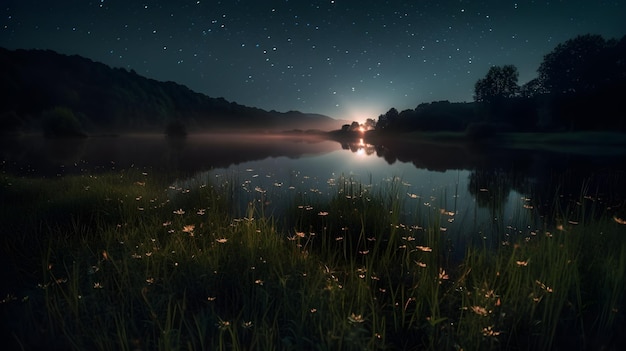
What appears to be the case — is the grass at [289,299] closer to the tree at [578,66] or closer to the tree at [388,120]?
the tree at [578,66]

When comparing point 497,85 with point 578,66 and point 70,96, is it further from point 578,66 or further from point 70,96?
point 70,96

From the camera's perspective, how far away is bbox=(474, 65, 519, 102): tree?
238ft

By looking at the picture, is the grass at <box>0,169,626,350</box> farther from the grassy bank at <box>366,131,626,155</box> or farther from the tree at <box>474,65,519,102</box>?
the tree at <box>474,65,519,102</box>

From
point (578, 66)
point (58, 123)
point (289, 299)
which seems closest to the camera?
point (289, 299)

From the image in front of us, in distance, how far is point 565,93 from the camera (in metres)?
58.9

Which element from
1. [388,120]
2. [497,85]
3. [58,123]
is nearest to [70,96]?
[58,123]

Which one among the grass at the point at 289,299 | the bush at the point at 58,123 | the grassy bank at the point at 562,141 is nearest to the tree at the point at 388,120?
the grassy bank at the point at 562,141

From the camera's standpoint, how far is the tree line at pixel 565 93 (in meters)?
53.9

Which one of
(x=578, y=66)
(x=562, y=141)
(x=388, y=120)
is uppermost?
(x=578, y=66)

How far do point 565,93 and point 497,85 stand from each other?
16.2 m

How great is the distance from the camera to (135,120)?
490 ft

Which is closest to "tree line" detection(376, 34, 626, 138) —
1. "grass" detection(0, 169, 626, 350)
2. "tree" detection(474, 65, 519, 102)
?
"tree" detection(474, 65, 519, 102)

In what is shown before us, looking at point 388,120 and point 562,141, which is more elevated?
Result: point 388,120

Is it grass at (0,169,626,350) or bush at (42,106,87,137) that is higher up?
bush at (42,106,87,137)
